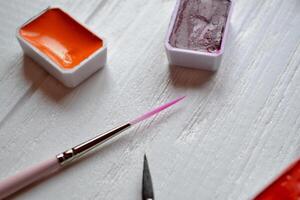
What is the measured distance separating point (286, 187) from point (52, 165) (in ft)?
0.80

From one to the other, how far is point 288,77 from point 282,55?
0.10 feet

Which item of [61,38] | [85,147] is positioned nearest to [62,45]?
[61,38]

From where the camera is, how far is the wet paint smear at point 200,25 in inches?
21.0

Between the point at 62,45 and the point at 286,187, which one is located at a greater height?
the point at 62,45

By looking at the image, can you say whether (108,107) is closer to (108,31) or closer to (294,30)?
(108,31)

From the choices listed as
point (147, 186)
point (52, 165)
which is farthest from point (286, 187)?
point (52, 165)

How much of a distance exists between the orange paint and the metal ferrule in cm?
9

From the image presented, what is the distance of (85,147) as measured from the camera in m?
0.50

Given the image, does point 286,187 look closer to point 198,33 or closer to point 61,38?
point 198,33

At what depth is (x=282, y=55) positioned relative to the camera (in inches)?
21.8

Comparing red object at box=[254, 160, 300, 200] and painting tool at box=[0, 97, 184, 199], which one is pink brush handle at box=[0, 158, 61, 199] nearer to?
painting tool at box=[0, 97, 184, 199]

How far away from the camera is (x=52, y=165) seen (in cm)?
50

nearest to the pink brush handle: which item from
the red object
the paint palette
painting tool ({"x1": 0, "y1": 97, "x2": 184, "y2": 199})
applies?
painting tool ({"x1": 0, "y1": 97, "x2": 184, "y2": 199})

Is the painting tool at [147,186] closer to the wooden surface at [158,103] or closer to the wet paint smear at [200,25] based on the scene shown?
the wooden surface at [158,103]
